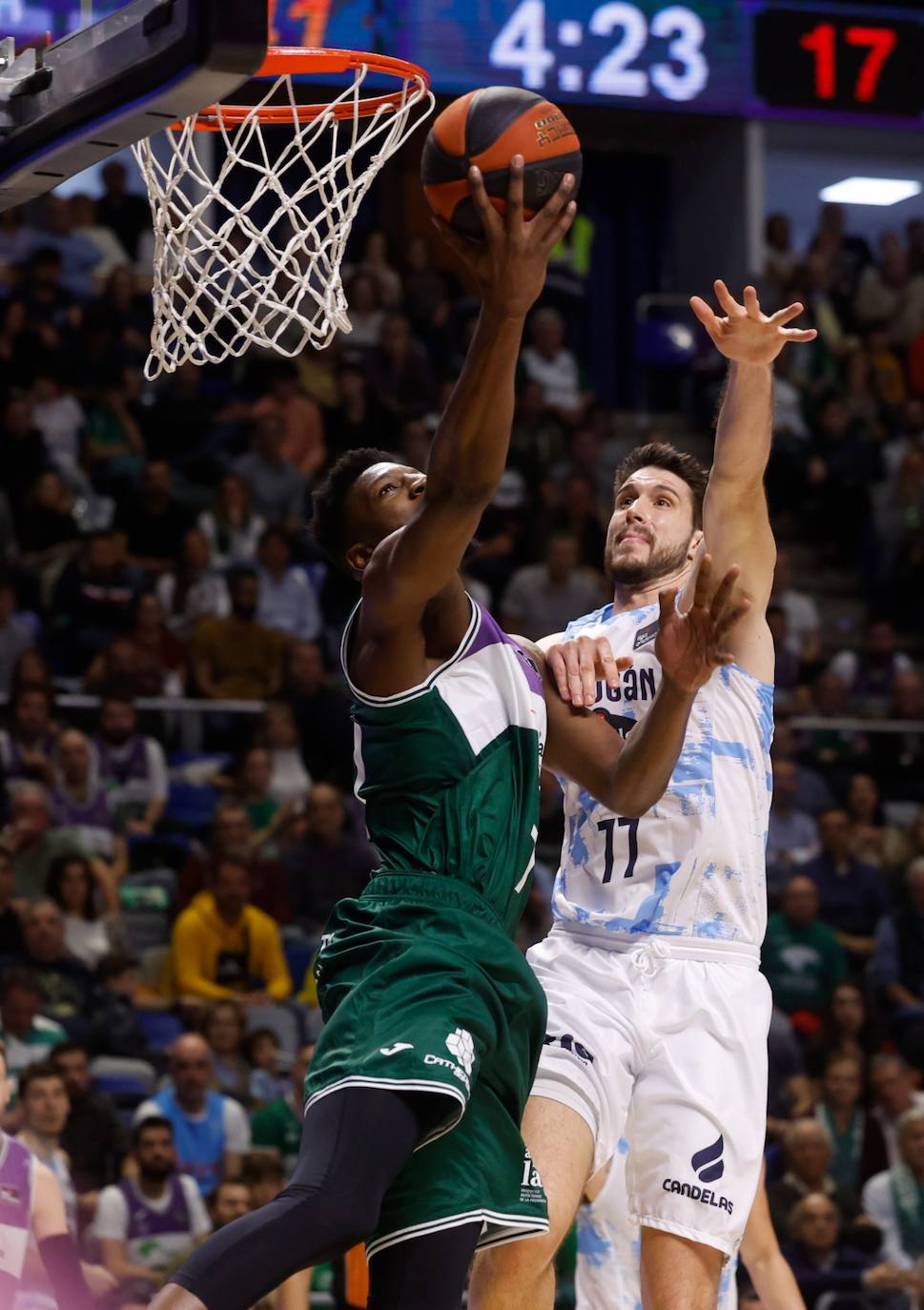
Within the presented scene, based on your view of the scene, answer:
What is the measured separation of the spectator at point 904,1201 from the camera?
918 centimetres

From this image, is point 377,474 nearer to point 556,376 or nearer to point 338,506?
point 338,506

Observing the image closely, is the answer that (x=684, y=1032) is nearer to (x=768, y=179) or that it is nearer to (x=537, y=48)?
(x=537, y=48)

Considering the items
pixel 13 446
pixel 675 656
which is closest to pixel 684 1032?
pixel 675 656

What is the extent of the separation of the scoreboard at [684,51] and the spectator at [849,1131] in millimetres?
7894

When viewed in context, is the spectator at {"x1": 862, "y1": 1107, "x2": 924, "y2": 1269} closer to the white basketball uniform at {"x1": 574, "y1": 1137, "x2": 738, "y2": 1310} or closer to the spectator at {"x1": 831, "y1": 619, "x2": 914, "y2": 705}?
the white basketball uniform at {"x1": 574, "y1": 1137, "x2": 738, "y2": 1310}

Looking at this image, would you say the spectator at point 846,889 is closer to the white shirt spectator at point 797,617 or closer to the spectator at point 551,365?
the white shirt spectator at point 797,617

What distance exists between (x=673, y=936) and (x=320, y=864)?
554 cm

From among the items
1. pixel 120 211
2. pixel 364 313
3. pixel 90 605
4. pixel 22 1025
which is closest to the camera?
pixel 22 1025

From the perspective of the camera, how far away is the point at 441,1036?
3.69m

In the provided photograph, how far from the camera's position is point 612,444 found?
47.8 ft

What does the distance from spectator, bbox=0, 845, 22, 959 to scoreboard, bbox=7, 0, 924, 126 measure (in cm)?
731

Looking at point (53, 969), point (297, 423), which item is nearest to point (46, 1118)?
point (53, 969)

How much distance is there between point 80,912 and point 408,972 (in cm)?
612

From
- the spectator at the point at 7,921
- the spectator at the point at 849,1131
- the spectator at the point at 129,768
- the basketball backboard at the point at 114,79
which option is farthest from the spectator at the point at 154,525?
the basketball backboard at the point at 114,79
